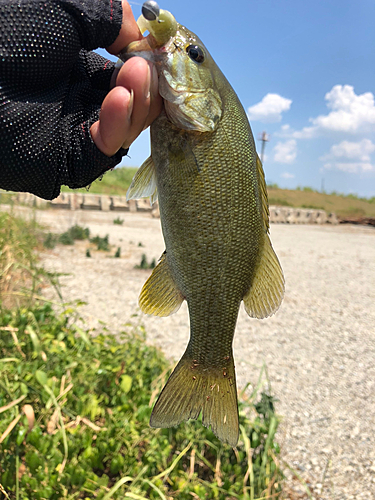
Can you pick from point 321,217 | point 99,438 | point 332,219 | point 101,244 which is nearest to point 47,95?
point 99,438

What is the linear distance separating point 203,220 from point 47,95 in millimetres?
941

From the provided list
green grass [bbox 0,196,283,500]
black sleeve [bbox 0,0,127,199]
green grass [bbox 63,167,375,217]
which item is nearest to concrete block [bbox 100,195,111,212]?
green grass [bbox 63,167,375,217]

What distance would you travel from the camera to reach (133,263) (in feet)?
34.8

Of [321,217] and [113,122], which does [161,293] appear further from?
[321,217]

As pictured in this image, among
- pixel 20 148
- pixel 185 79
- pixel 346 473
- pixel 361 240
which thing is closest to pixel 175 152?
pixel 185 79

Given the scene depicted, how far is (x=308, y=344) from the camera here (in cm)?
705

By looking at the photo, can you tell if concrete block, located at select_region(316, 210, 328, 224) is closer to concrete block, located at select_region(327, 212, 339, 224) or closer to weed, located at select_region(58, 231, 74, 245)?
concrete block, located at select_region(327, 212, 339, 224)

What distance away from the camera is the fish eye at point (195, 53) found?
1.77 meters

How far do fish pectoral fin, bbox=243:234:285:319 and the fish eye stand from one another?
2.92ft

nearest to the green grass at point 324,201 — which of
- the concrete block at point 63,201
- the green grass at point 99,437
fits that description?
the concrete block at point 63,201

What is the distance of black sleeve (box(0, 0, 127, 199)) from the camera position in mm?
1603

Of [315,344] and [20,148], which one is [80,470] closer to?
[20,148]

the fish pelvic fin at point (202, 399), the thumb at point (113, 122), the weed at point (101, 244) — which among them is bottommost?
the fish pelvic fin at point (202, 399)

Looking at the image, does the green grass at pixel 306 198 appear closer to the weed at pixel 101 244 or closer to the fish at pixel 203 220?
the weed at pixel 101 244
